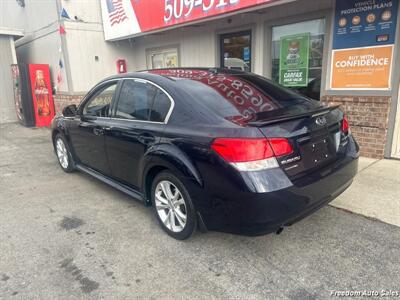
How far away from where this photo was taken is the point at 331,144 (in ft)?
8.82

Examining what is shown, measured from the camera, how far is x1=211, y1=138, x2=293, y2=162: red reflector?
224cm

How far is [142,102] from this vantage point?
128 inches

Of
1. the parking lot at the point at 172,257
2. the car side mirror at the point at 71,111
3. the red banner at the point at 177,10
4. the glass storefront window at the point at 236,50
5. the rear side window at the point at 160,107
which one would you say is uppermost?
the red banner at the point at 177,10

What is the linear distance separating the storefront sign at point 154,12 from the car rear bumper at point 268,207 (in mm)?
3852

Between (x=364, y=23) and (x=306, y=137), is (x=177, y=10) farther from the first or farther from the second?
(x=306, y=137)

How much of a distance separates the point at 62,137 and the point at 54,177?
692 millimetres

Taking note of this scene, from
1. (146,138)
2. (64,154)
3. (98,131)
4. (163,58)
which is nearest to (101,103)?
(98,131)

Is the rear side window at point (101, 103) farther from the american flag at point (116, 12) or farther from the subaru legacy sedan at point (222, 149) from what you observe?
the american flag at point (116, 12)

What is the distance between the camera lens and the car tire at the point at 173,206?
2714 mm

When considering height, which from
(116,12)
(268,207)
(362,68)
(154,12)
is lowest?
(268,207)

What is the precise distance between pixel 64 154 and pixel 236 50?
175 inches

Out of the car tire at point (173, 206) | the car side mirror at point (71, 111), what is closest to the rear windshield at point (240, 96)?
the car tire at point (173, 206)

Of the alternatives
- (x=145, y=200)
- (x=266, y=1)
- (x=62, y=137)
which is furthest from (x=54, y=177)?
(x=266, y=1)

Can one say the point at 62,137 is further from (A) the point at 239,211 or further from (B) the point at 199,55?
(B) the point at 199,55
